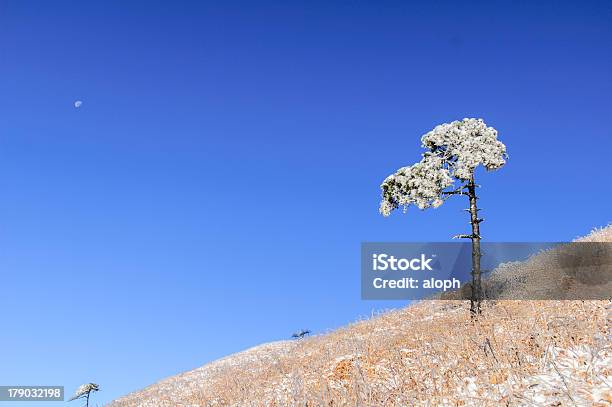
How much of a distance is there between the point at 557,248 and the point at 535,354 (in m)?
25.9

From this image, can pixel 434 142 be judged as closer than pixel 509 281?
Yes

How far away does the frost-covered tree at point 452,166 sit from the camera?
23609 millimetres

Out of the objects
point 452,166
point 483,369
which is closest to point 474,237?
point 452,166

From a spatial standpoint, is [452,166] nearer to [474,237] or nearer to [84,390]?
[474,237]

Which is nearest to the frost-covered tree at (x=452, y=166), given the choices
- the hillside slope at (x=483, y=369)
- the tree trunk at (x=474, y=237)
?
the tree trunk at (x=474, y=237)

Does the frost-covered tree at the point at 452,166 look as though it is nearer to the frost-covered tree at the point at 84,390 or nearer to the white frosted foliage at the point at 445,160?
the white frosted foliage at the point at 445,160

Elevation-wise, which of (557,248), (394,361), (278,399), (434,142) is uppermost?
(434,142)

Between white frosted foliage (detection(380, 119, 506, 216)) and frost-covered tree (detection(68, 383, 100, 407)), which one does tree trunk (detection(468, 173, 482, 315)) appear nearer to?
white frosted foliage (detection(380, 119, 506, 216))

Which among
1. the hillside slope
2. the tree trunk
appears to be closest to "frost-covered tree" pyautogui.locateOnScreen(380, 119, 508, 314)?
the tree trunk

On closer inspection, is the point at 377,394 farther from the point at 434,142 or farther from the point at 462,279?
the point at 462,279

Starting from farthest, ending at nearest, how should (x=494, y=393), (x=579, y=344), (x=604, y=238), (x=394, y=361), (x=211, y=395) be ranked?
(x=604, y=238)
(x=211, y=395)
(x=394, y=361)
(x=579, y=344)
(x=494, y=393)

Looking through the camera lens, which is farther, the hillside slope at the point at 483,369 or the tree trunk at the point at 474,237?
the tree trunk at the point at 474,237

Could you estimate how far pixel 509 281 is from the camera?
31.0m

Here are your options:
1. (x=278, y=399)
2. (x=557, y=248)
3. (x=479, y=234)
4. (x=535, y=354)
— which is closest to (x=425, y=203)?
(x=479, y=234)
